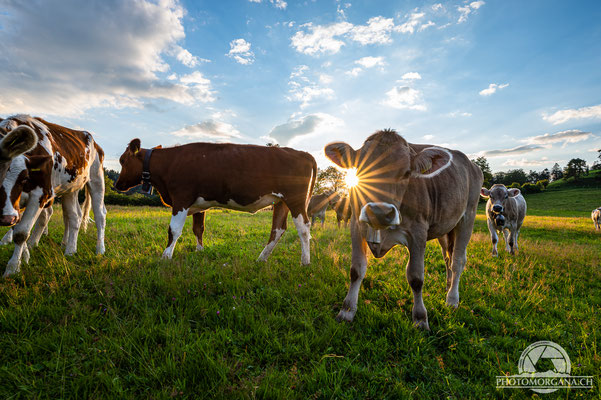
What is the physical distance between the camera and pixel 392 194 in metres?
2.86

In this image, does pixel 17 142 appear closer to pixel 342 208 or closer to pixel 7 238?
pixel 7 238

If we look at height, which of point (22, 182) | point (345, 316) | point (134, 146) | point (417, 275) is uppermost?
point (134, 146)

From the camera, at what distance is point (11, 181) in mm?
3543

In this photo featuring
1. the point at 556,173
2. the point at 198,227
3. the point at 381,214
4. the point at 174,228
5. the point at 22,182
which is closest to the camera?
the point at 381,214

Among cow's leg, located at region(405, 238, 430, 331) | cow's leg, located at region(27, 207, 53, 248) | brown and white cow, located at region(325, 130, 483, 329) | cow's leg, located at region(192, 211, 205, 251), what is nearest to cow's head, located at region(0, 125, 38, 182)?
cow's leg, located at region(27, 207, 53, 248)

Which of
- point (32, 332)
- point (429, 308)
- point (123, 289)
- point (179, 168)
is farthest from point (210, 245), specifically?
point (429, 308)

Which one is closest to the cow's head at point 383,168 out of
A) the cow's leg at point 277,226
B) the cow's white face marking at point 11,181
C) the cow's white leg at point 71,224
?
the cow's leg at point 277,226

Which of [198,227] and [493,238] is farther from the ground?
[198,227]

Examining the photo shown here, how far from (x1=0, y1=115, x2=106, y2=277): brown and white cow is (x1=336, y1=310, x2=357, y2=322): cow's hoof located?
4402mm

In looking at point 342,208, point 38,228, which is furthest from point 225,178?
point 342,208

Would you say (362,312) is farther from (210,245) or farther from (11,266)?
(11,266)

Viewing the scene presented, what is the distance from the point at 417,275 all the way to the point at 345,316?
1027 mm

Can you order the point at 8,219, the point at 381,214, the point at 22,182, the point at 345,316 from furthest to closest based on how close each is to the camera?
the point at 22,182 < the point at 8,219 < the point at 345,316 < the point at 381,214

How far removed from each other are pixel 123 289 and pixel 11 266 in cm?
197
